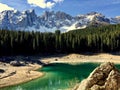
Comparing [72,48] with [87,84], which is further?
[72,48]

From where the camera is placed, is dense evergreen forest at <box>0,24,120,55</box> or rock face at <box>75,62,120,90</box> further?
dense evergreen forest at <box>0,24,120,55</box>

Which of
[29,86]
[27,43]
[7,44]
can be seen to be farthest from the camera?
[27,43]

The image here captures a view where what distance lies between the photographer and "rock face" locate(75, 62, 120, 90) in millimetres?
17359

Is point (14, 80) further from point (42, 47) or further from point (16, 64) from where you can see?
point (42, 47)

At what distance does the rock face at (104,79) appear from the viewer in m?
17.4

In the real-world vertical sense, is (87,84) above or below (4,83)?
above

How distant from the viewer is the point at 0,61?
360 ft

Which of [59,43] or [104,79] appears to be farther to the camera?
[59,43]

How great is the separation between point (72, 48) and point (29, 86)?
84429 mm

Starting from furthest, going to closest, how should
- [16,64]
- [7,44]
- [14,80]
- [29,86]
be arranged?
1. [7,44]
2. [16,64]
3. [14,80]
4. [29,86]

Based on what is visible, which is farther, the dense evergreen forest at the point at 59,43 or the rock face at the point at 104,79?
the dense evergreen forest at the point at 59,43

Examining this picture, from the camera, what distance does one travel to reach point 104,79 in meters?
18.1

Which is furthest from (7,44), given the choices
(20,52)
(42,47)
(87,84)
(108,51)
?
(87,84)

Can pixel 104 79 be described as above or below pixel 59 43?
below
